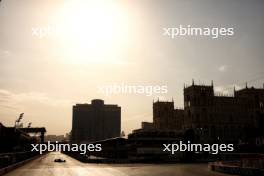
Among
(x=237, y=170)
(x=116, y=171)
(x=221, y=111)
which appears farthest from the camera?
(x=221, y=111)

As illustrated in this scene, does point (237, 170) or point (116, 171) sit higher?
point (237, 170)

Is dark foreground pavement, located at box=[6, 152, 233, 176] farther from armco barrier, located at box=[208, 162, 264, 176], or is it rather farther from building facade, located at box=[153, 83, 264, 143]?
building facade, located at box=[153, 83, 264, 143]

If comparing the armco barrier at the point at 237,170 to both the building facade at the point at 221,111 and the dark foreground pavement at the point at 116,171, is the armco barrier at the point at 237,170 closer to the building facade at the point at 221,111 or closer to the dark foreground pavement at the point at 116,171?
the dark foreground pavement at the point at 116,171

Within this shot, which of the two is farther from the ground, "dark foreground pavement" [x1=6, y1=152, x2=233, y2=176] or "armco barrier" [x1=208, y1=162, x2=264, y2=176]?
"armco barrier" [x1=208, y1=162, x2=264, y2=176]

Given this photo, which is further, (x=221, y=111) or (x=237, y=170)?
(x=221, y=111)

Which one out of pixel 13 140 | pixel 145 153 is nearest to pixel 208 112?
pixel 145 153

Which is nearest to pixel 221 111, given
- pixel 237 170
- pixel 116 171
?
pixel 116 171

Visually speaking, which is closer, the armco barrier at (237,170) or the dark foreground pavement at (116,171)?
the armco barrier at (237,170)

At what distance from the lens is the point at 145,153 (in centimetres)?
10275

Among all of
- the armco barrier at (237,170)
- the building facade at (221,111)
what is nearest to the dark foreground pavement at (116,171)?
the armco barrier at (237,170)

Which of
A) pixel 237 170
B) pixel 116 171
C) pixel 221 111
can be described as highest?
pixel 221 111

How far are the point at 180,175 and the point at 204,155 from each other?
6548 centimetres

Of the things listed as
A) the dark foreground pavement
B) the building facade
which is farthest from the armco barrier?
the building facade

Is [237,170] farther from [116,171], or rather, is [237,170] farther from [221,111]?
[221,111]
